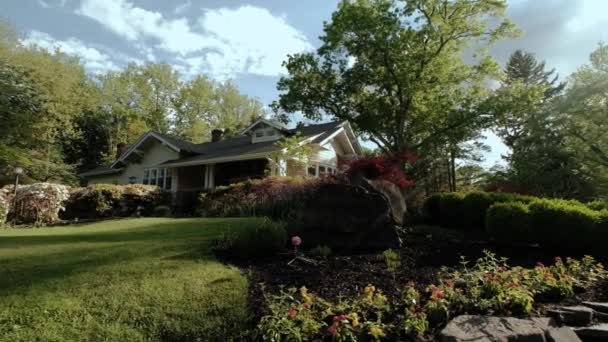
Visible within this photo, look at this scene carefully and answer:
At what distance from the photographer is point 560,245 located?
236 inches

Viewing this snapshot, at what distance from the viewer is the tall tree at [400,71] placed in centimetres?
1836

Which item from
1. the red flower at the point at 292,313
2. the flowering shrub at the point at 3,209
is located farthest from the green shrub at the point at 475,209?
the flowering shrub at the point at 3,209

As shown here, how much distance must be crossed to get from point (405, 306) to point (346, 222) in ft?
8.48

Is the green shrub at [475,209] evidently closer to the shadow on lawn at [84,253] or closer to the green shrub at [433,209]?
the green shrub at [433,209]

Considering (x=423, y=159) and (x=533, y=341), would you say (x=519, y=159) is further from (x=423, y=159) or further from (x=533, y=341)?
(x=533, y=341)

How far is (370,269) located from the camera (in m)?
4.80

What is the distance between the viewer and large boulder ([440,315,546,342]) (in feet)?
10.2

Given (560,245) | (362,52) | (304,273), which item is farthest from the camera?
(362,52)

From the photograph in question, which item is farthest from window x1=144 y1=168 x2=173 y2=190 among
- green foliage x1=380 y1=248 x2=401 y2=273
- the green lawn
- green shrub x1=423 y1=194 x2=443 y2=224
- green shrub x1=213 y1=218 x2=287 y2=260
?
green foliage x1=380 y1=248 x2=401 y2=273

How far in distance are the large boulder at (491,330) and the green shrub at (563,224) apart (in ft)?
10.5

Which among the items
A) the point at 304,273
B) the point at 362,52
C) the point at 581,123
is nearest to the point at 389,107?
the point at 362,52

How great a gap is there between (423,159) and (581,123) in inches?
305

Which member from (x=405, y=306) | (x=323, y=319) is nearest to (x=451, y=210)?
(x=405, y=306)

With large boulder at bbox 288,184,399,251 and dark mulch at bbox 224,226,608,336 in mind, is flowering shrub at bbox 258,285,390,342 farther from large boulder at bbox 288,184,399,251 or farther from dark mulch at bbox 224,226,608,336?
large boulder at bbox 288,184,399,251
